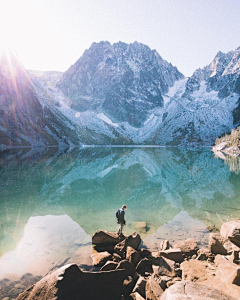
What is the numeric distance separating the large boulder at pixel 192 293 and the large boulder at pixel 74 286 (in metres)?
3.07

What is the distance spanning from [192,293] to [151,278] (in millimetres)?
3227

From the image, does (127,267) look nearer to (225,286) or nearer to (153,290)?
(153,290)

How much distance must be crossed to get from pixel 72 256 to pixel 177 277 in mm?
7349

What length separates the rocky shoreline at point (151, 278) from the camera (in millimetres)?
7477

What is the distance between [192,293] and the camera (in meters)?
6.86

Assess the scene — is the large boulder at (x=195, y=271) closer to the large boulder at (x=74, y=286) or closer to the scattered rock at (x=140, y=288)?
the scattered rock at (x=140, y=288)

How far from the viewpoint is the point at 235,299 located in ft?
22.2

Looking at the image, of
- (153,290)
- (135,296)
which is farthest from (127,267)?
(153,290)

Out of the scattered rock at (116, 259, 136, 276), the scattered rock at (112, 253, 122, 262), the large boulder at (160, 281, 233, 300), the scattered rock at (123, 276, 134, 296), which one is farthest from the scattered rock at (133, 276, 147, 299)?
the scattered rock at (112, 253, 122, 262)

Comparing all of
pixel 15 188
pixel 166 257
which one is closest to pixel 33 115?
pixel 15 188

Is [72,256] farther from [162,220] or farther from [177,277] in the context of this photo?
[162,220]

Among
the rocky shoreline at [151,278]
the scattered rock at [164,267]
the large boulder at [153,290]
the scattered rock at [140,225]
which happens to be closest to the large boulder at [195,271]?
the rocky shoreline at [151,278]

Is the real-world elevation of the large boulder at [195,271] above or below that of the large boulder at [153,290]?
below

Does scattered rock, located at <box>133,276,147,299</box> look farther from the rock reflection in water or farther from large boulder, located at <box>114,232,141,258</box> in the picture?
the rock reflection in water
